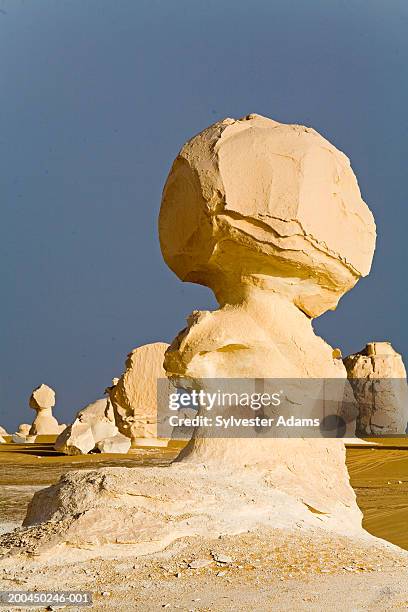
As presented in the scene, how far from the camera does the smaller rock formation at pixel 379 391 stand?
25516 mm

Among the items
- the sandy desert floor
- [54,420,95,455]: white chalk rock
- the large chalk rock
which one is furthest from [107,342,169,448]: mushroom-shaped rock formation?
the sandy desert floor

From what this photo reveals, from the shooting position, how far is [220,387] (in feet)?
18.6

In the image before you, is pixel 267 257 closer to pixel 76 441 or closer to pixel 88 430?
pixel 76 441

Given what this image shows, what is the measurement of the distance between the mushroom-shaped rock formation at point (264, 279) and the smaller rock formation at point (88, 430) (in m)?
13.1

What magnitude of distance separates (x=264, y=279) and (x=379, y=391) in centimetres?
2060

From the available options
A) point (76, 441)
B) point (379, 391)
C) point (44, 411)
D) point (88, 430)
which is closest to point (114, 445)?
point (76, 441)

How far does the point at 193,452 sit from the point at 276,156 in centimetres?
231

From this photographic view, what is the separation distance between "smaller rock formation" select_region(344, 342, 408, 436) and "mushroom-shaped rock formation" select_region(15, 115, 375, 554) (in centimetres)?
1992

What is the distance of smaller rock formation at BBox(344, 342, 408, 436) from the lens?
25516mm

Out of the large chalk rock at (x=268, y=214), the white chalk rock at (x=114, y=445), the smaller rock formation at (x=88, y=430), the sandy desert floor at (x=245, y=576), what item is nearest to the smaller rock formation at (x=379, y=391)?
the smaller rock formation at (x=88, y=430)

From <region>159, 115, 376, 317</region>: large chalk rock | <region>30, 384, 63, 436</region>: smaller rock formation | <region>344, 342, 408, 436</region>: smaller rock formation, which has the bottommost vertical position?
<region>30, 384, 63, 436</region>: smaller rock formation

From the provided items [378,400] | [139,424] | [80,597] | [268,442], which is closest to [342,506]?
[268,442]

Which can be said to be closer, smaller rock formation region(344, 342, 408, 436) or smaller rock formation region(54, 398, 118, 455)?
smaller rock formation region(54, 398, 118, 455)

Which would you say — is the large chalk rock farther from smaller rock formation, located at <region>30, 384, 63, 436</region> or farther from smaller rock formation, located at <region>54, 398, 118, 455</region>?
smaller rock formation, located at <region>30, 384, 63, 436</region>
